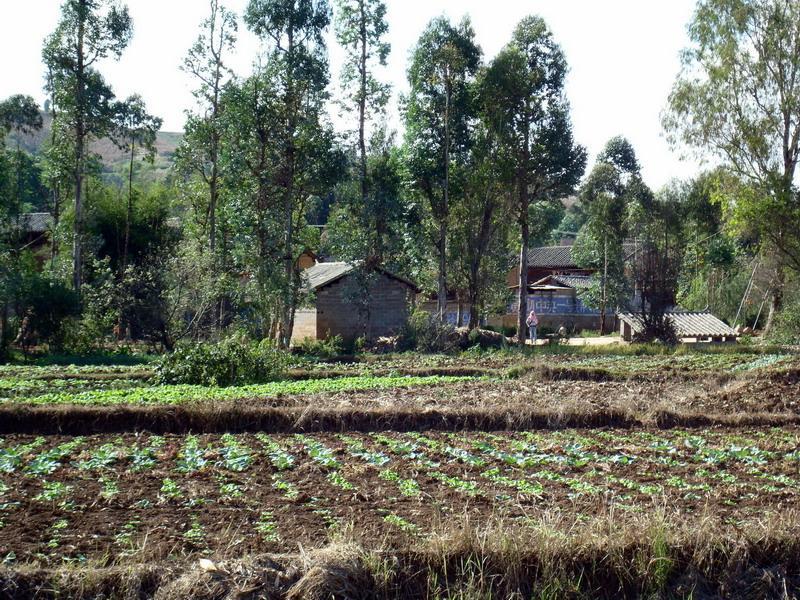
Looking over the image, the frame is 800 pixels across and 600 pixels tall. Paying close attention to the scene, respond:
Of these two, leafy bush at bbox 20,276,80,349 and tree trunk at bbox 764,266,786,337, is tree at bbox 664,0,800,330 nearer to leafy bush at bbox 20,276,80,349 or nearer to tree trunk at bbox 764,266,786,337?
tree trunk at bbox 764,266,786,337

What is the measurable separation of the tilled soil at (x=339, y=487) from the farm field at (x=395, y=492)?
3cm

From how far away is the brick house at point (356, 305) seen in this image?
3334 centimetres

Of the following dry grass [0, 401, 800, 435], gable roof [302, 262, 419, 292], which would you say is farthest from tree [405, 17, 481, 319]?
dry grass [0, 401, 800, 435]

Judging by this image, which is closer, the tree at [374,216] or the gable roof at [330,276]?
the tree at [374,216]

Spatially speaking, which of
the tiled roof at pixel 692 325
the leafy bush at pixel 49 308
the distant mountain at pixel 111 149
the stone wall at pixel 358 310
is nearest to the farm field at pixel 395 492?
the leafy bush at pixel 49 308

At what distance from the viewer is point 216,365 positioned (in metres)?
18.1

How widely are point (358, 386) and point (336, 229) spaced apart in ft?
54.0

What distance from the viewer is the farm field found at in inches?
231

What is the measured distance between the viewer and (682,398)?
1527 cm

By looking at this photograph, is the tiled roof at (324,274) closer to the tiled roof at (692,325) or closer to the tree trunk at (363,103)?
the tree trunk at (363,103)

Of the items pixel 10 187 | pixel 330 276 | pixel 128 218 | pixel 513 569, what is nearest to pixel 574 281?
pixel 330 276

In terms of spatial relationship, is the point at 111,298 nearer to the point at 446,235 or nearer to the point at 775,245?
the point at 446,235

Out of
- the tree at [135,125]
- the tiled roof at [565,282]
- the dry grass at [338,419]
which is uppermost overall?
the tree at [135,125]

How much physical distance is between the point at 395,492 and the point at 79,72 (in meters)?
28.1
